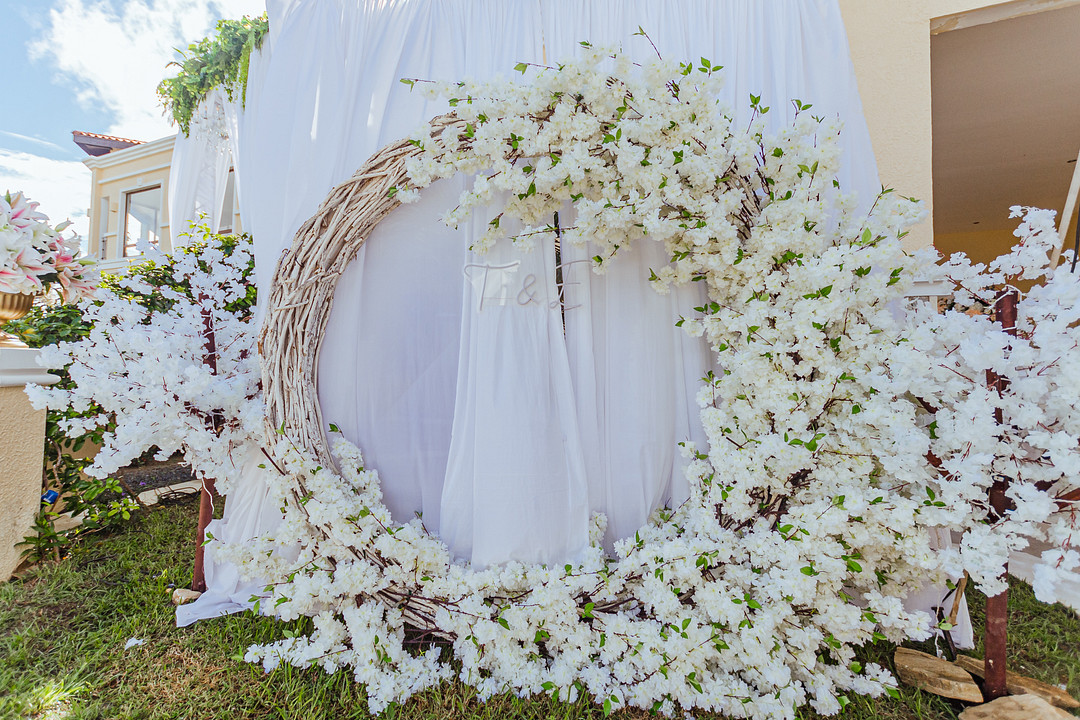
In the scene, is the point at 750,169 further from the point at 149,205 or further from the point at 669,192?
the point at 149,205

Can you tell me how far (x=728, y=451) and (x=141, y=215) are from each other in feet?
30.2

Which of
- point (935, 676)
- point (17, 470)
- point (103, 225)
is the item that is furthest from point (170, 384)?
point (103, 225)

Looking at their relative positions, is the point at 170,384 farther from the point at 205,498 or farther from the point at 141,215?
the point at 141,215

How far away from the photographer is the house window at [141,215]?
7.16 m

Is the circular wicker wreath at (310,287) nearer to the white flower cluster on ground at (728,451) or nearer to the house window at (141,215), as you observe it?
the white flower cluster on ground at (728,451)

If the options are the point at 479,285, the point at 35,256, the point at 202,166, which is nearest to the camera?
the point at 479,285

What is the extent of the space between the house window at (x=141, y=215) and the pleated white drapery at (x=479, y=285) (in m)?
7.13

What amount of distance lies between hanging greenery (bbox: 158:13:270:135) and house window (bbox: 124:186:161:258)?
6368mm

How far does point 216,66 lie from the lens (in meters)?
1.98

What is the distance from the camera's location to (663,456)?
1590 millimetres

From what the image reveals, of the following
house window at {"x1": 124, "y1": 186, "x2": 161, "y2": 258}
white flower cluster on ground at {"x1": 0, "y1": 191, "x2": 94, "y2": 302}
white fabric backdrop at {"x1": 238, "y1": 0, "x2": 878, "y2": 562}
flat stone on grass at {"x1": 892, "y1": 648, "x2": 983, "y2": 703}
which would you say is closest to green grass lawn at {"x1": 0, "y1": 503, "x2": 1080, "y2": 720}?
flat stone on grass at {"x1": 892, "y1": 648, "x2": 983, "y2": 703}

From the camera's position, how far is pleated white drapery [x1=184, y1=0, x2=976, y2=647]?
1550 mm

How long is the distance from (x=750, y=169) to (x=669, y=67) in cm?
37

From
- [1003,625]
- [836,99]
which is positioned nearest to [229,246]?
[836,99]
